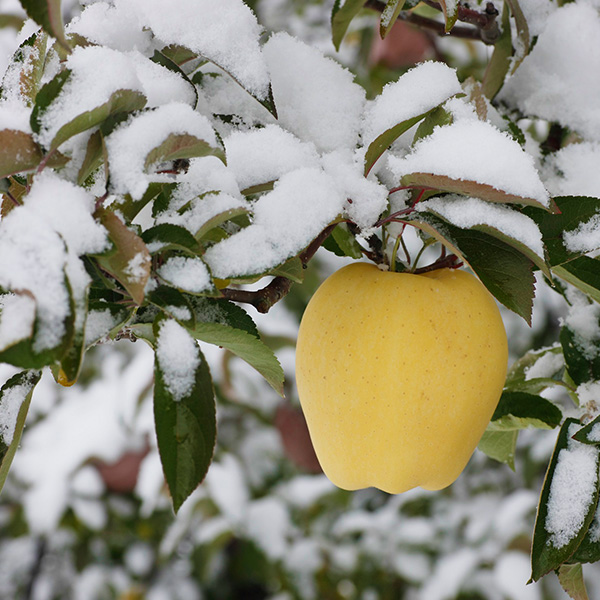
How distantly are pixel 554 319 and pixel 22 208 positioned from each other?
1.36 m

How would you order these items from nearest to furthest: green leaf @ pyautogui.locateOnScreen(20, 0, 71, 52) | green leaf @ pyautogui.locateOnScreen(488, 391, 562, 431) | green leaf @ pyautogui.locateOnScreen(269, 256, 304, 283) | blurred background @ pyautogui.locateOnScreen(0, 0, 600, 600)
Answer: green leaf @ pyautogui.locateOnScreen(20, 0, 71, 52), green leaf @ pyautogui.locateOnScreen(269, 256, 304, 283), green leaf @ pyautogui.locateOnScreen(488, 391, 562, 431), blurred background @ pyautogui.locateOnScreen(0, 0, 600, 600)

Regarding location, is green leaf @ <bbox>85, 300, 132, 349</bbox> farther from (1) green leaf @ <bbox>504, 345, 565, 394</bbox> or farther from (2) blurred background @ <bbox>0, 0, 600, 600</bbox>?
(2) blurred background @ <bbox>0, 0, 600, 600</bbox>

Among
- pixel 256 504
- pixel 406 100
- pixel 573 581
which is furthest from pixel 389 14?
pixel 256 504

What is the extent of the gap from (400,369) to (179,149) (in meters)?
0.18

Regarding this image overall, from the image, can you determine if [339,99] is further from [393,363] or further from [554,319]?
[554,319]

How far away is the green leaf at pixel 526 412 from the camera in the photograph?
1.70 feet

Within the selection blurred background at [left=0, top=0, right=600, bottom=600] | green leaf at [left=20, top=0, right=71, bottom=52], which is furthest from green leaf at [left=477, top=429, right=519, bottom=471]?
blurred background at [left=0, top=0, right=600, bottom=600]

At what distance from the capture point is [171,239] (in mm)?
344

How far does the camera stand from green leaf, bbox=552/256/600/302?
45 cm

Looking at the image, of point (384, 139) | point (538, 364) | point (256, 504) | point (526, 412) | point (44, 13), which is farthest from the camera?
point (256, 504)

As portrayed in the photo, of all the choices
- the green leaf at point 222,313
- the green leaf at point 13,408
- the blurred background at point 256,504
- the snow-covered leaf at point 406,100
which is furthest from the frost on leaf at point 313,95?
the blurred background at point 256,504

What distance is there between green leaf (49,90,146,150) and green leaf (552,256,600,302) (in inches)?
11.0

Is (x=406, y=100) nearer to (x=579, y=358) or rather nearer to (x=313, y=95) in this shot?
(x=313, y=95)

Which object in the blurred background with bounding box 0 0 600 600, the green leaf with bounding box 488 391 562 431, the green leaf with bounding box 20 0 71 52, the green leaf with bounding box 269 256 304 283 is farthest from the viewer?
the blurred background with bounding box 0 0 600 600
